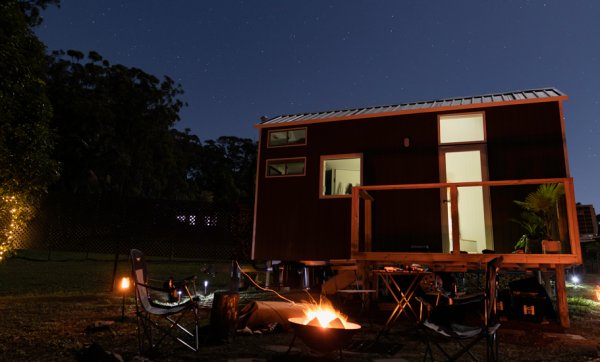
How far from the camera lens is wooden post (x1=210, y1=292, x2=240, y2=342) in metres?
4.66

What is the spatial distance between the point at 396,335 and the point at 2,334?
176 inches

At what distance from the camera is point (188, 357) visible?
13.2 ft

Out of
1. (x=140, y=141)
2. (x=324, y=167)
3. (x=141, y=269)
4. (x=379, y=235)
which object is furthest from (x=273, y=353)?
(x=140, y=141)

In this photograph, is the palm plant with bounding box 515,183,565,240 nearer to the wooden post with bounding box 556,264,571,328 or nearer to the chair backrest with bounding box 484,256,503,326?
the wooden post with bounding box 556,264,571,328

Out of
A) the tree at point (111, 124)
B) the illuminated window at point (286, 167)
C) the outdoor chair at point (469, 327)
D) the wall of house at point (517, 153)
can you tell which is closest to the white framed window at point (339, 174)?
the illuminated window at point (286, 167)

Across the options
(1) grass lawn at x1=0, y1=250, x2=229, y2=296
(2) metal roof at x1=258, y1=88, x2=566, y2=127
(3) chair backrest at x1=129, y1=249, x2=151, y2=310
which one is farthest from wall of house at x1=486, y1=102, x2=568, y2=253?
(3) chair backrest at x1=129, y1=249, x2=151, y2=310

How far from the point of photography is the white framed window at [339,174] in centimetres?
964

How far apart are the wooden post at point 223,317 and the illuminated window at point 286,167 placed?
17.6 ft

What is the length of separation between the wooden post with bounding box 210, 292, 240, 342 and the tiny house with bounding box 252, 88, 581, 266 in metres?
2.74

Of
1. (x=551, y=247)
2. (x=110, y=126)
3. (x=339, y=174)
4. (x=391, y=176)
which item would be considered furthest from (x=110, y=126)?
(x=551, y=247)

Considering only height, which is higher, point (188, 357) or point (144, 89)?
point (144, 89)

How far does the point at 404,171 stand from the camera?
359 inches

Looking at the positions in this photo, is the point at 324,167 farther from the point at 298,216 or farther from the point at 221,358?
the point at 221,358

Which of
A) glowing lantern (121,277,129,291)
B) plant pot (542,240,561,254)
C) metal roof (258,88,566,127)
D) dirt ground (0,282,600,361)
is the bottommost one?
dirt ground (0,282,600,361)
